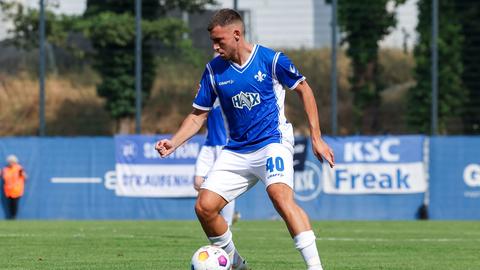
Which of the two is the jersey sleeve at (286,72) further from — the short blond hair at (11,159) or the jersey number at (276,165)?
the short blond hair at (11,159)

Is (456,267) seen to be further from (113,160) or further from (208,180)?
(113,160)

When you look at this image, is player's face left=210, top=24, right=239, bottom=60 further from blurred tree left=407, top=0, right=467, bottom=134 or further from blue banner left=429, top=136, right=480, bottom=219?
blurred tree left=407, top=0, right=467, bottom=134

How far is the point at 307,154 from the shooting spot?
26297 mm

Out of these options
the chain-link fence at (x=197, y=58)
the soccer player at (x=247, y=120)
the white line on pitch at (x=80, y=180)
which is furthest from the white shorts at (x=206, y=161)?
the chain-link fence at (x=197, y=58)

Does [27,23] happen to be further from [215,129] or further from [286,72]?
[286,72]

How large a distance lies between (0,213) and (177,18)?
930cm

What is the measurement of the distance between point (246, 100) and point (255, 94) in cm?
9

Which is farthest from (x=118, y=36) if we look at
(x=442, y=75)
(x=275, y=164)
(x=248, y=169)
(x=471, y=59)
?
(x=275, y=164)

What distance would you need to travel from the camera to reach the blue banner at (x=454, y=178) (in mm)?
25719

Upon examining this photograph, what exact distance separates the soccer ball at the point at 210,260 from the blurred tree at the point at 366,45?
2307cm

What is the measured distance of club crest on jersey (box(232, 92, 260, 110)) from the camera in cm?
967

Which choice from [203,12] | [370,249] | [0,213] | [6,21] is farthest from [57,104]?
[370,249]

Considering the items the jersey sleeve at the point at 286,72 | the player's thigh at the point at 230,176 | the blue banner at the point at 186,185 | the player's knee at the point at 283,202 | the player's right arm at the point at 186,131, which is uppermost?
the jersey sleeve at the point at 286,72

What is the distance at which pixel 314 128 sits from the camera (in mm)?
9484
